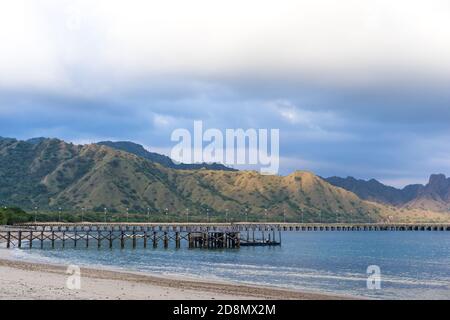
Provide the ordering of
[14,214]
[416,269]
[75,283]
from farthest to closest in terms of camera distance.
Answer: [14,214] < [416,269] < [75,283]


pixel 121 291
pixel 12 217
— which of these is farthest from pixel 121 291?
pixel 12 217

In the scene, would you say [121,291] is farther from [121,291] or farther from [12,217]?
[12,217]

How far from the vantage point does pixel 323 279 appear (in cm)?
4759

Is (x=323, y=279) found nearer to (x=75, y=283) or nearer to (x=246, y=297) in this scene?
(x=246, y=297)

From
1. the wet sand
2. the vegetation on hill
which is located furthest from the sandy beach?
the vegetation on hill

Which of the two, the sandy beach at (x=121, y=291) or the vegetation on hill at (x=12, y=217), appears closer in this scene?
the sandy beach at (x=121, y=291)

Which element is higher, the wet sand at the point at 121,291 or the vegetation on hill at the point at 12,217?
the vegetation on hill at the point at 12,217

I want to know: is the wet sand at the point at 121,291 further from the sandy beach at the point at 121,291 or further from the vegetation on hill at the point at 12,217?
the vegetation on hill at the point at 12,217

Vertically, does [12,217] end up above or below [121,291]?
above

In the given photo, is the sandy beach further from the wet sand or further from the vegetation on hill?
the vegetation on hill

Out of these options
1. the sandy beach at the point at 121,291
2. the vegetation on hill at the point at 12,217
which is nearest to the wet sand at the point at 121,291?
the sandy beach at the point at 121,291
